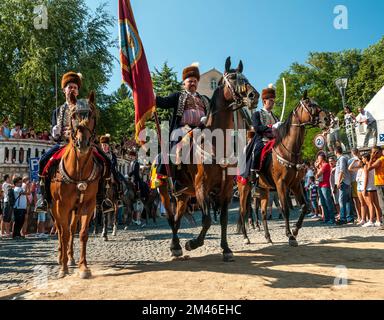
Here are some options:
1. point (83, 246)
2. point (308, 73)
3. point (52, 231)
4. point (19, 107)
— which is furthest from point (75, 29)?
point (308, 73)

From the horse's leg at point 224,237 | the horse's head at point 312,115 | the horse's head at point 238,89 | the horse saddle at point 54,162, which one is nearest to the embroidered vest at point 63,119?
the horse saddle at point 54,162

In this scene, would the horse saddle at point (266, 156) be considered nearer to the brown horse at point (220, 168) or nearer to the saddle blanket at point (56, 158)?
the brown horse at point (220, 168)

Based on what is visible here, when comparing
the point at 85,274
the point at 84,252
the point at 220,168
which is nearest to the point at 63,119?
the point at 84,252

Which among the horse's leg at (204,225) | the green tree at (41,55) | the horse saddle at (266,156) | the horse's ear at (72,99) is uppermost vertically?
the green tree at (41,55)

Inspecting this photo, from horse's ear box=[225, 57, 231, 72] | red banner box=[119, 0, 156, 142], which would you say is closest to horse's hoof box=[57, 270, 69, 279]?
red banner box=[119, 0, 156, 142]

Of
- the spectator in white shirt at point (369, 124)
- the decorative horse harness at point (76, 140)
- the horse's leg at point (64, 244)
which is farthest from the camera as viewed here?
the spectator in white shirt at point (369, 124)

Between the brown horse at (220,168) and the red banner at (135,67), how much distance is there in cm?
139

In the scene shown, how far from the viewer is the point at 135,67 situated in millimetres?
8414

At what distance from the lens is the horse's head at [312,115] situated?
9.78 metres

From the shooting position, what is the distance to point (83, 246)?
268 inches

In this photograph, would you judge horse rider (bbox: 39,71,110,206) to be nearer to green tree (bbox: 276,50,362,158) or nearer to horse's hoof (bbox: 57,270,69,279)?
horse's hoof (bbox: 57,270,69,279)

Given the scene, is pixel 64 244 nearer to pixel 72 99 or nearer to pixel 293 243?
pixel 72 99

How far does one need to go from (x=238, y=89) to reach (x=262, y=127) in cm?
322

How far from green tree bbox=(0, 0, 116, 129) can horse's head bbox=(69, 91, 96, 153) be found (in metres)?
23.2
